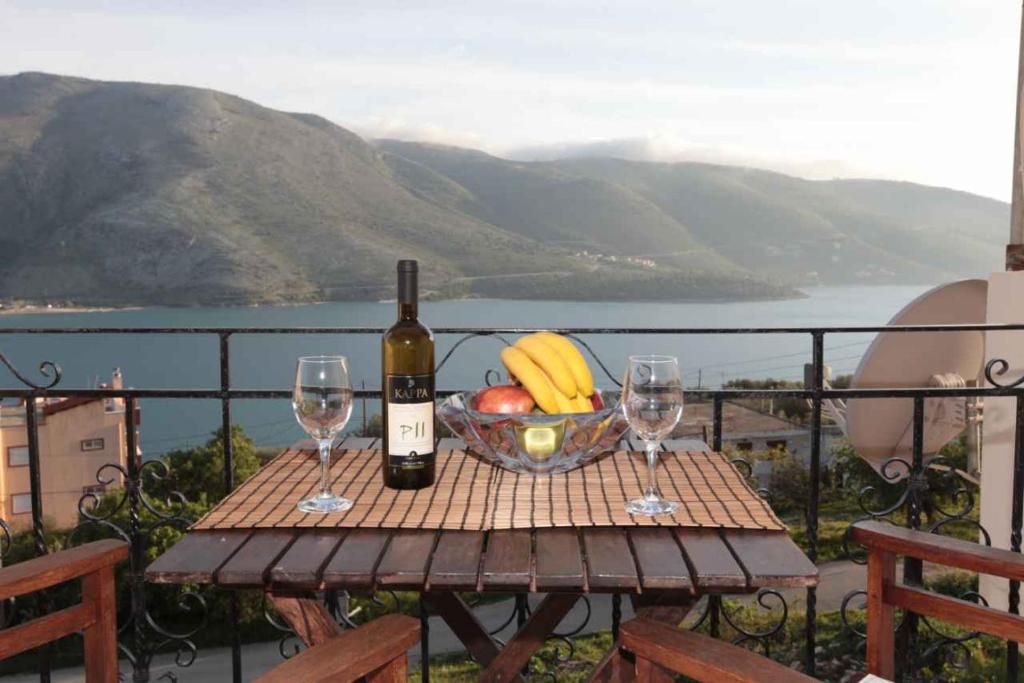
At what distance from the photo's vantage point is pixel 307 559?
97 cm

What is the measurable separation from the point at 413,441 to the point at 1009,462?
7.43 metres

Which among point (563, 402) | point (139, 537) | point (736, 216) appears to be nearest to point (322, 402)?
point (563, 402)

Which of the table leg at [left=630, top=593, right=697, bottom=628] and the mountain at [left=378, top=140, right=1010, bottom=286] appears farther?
the mountain at [left=378, top=140, right=1010, bottom=286]

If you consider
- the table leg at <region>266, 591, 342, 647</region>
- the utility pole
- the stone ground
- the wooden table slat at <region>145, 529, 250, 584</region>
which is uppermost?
the utility pole

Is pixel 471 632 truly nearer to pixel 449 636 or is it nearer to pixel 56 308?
pixel 449 636

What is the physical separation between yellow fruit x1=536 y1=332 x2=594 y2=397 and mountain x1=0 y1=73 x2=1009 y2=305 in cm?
1975

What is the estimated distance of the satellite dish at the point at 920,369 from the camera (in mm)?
5996

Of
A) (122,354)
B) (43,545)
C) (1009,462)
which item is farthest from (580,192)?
(43,545)

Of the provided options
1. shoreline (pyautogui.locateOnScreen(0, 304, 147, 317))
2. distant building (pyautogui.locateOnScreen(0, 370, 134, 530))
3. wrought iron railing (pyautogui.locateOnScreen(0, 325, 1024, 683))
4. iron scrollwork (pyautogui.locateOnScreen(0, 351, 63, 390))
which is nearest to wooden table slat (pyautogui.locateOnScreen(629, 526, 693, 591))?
wrought iron railing (pyautogui.locateOnScreen(0, 325, 1024, 683))

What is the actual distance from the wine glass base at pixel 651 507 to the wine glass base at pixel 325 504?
0.42m

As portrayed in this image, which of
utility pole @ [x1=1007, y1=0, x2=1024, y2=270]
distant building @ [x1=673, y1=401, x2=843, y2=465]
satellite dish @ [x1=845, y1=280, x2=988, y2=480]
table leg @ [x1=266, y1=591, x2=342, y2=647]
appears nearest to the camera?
table leg @ [x1=266, y1=591, x2=342, y2=647]

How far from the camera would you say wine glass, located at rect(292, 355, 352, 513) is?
123cm

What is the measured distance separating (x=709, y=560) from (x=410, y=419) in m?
0.47

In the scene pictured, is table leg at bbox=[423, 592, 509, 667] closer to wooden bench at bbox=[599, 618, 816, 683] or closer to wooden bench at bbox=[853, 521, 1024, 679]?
wooden bench at bbox=[599, 618, 816, 683]
